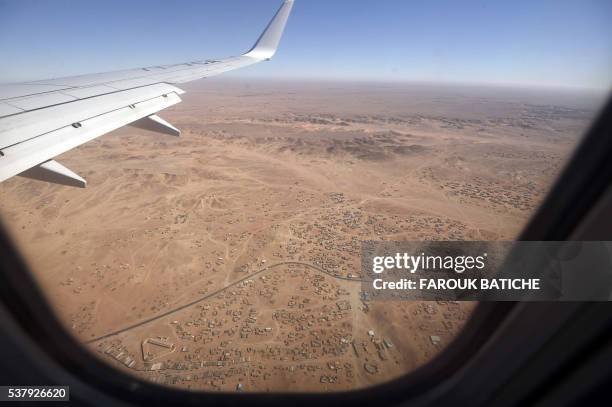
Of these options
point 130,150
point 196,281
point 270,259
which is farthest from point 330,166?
point 130,150

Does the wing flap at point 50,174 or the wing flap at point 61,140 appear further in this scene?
the wing flap at point 50,174

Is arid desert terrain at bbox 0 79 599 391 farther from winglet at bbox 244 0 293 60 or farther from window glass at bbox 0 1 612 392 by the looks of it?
winglet at bbox 244 0 293 60

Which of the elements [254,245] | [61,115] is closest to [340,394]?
[61,115]

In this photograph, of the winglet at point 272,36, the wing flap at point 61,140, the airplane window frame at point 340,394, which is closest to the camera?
the airplane window frame at point 340,394

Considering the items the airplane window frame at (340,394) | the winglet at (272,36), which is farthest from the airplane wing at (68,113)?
the winglet at (272,36)

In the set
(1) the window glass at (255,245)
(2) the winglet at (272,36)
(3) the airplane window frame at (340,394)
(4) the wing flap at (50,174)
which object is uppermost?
(2) the winglet at (272,36)

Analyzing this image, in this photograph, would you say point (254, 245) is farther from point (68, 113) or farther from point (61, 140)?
point (61, 140)

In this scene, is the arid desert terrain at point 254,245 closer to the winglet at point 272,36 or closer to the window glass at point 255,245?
the window glass at point 255,245
